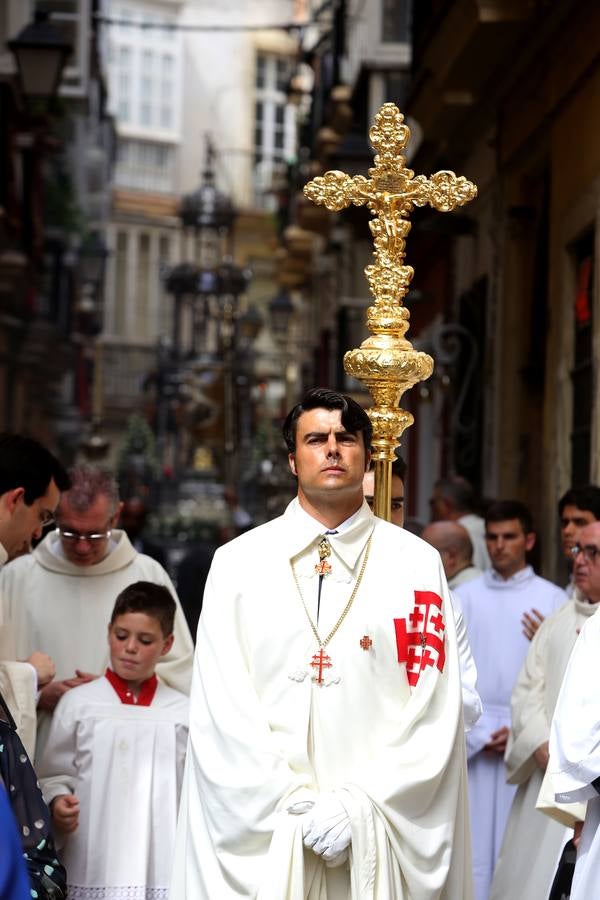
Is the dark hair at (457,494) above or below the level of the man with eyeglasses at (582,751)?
above

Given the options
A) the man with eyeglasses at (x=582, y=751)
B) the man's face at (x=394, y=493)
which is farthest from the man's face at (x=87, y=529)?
the man with eyeglasses at (x=582, y=751)

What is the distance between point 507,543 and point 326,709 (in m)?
3.44

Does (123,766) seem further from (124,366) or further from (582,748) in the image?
(124,366)

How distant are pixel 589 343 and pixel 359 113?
1079 centimetres

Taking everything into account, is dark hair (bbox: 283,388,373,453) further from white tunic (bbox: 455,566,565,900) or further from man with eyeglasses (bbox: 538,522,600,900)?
white tunic (bbox: 455,566,565,900)

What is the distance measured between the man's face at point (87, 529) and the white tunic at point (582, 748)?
7.55ft

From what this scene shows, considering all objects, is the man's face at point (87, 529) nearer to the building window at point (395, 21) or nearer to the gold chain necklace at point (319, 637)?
the gold chain necklace at point (319, 637)

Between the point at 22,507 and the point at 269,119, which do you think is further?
the point at 269,119

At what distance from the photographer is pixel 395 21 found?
1950 centimetres

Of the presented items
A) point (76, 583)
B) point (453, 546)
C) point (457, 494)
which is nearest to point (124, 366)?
point (457, 494)

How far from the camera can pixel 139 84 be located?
174 ft

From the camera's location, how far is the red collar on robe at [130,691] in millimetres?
6379

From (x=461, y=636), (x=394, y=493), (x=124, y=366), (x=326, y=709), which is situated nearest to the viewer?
(x=326, y=709)

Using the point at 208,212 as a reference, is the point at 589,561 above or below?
below
